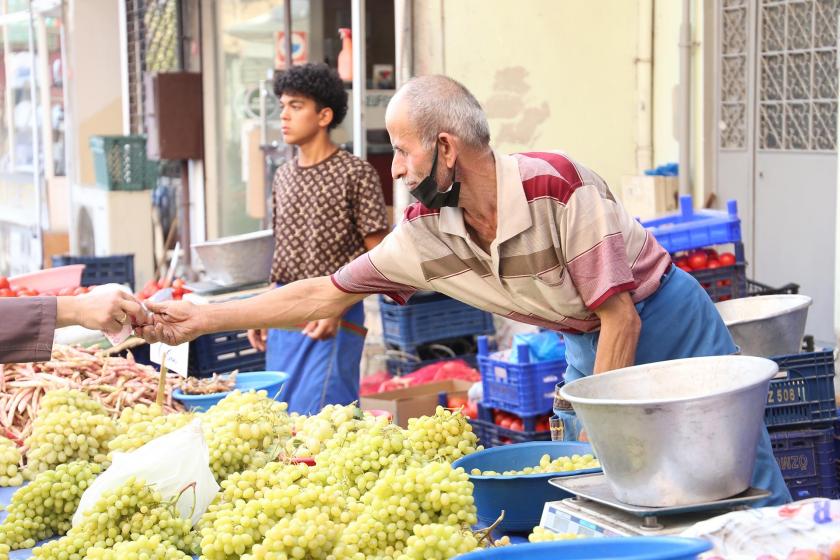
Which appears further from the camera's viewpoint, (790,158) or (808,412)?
(790,158)

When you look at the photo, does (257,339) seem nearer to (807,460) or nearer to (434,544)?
(807,460)

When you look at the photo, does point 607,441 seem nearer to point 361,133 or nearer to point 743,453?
point 743,453

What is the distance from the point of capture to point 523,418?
5949 mm

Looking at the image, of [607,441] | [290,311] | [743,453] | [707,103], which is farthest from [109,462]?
[707,103]

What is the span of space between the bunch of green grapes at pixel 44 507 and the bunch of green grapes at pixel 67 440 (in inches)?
11.3

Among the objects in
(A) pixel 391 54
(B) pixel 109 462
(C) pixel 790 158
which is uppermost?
(A) pixel 391 54

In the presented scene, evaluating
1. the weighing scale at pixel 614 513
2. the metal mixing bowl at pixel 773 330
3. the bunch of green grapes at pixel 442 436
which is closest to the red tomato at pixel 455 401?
the metal mixing bowl at pixel 773 330

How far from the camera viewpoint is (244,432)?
3.19 metres

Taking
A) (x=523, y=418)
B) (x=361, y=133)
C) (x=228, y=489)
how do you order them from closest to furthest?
(x=228, y=489) → (x=523, y=418) → (x=361, y=133)

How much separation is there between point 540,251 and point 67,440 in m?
1.45

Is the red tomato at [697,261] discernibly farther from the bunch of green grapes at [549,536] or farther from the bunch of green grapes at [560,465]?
the bunch of green grapes at [549,536]

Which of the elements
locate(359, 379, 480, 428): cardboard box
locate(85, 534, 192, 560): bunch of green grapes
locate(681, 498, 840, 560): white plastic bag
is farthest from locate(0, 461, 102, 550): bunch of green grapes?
locate(359, 379, 480, 428): cardboard box

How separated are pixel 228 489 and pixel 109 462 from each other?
0.78 meters

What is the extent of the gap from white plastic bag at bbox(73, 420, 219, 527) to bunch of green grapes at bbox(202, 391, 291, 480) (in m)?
0.17
